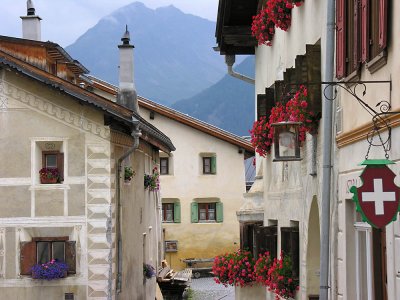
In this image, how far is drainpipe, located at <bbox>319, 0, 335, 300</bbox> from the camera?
10773mm

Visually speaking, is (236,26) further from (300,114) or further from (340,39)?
(340,39)

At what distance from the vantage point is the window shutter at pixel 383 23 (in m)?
8.02

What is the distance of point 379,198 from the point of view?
22.4ft

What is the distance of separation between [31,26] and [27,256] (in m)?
8.01

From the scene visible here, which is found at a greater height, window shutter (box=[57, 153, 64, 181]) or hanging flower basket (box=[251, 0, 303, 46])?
hanging flower basket (box=[251, 0, 303, 46])

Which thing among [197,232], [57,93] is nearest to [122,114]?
[57,93]

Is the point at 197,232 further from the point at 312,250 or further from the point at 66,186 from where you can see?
the point at 312,250

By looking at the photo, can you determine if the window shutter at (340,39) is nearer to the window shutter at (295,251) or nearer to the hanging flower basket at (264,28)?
the window shutter at (295,251)

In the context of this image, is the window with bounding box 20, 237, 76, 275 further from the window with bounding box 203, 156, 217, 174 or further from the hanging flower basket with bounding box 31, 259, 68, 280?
the window with bounding box 203, 156, 217, 174

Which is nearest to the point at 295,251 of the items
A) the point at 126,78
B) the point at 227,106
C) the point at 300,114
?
the point at 300,114

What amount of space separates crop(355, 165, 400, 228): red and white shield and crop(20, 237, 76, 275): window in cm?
1242

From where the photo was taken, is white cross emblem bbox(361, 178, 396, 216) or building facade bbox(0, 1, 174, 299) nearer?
white cross emblem bbox(361, 178, 396, 216)

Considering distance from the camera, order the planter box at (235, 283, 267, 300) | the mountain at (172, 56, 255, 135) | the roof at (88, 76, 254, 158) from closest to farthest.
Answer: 1. the planter box at (235, 283, 267, 300)
2. the roof at (88, 76, 254, 158)
3. the mountain at (172, 56, 255, 135)

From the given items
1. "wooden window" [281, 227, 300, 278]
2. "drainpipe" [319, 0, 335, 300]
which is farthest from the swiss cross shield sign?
"wooden window" [281, 227, 300, 278]
